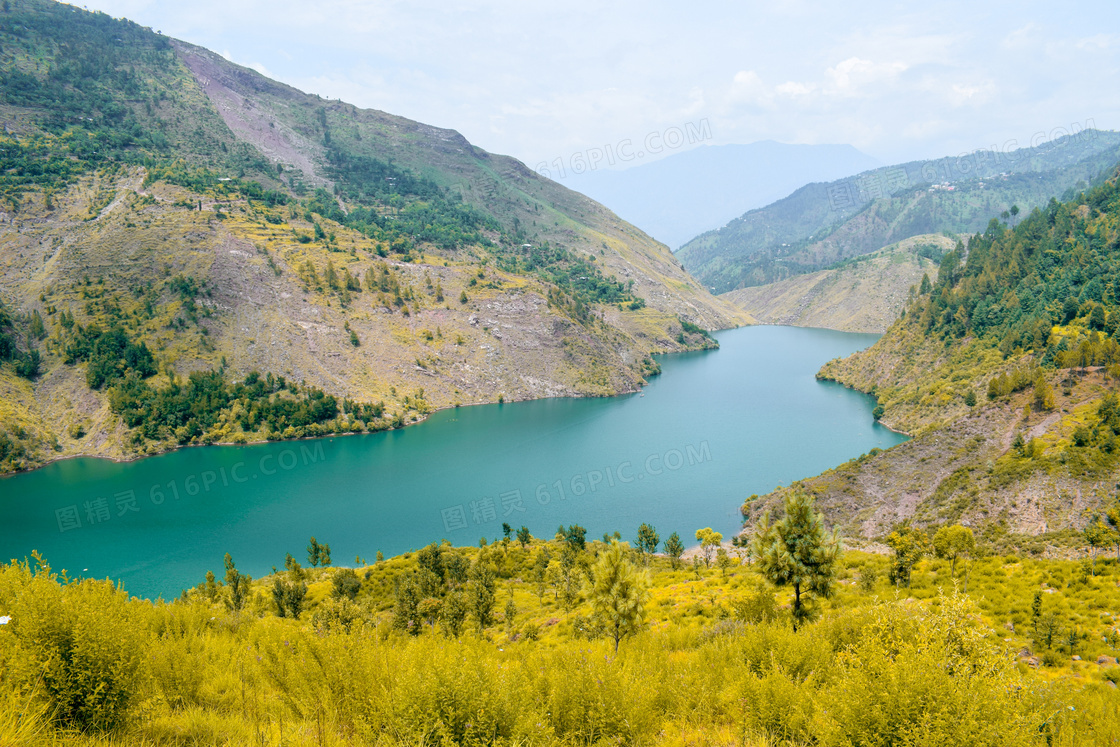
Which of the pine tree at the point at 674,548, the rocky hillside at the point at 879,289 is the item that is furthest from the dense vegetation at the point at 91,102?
the rocky hillside at the point at 879,289

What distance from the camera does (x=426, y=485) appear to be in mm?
60969

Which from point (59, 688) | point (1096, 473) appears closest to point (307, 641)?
point (59, 688)

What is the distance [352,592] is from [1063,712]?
3350cm

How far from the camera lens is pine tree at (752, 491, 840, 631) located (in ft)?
60.6

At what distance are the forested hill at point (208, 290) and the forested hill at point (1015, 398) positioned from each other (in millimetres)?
54267

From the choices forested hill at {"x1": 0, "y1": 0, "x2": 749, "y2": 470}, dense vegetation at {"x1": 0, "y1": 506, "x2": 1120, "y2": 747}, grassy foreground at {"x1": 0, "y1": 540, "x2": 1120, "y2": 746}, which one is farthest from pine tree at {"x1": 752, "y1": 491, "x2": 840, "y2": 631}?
forested hill at {"x1": 0, "y1": 0, "x2": 749, "y2": 470}

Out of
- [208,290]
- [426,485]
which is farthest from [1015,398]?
[208,290]

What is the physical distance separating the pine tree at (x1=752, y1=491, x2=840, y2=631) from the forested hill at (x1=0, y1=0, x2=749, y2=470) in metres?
73.1

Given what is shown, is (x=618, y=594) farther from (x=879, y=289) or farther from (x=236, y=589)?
(x=879, y=289)

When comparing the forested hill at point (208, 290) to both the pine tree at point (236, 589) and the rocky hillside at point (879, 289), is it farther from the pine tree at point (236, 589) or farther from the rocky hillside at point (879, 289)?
the rocky hillside at point (879, 289)

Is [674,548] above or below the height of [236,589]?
below

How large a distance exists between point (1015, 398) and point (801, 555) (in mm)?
36515

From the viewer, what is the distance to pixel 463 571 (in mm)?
34906

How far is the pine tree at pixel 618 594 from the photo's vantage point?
1980 centimetres
